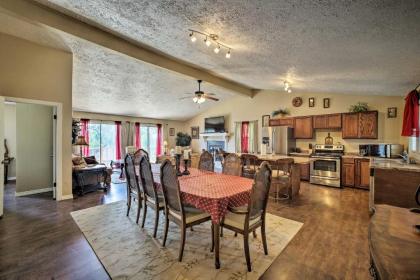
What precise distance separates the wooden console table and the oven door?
4626 millimetres

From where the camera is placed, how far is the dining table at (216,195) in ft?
6.66

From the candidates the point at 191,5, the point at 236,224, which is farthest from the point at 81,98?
the point at 236,224

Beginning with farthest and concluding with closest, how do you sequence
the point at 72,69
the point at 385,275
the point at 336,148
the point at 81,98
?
the point at 81,98, the point at 336,148, the point at 72,69, the point at 385,275

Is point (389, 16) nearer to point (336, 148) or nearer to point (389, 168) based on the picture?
point (389, 168)

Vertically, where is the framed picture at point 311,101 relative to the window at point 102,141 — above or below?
above

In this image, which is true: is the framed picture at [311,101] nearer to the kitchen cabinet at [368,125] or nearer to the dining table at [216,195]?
the kitchen cabinet at [368,125]

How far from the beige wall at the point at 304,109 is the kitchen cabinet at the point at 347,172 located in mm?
616

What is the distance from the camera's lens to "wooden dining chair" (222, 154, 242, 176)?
327cm

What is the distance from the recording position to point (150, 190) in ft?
9.42

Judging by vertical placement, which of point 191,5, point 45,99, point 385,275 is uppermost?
point 191,5


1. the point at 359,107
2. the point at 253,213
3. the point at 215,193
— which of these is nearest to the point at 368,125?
the point at 359,107

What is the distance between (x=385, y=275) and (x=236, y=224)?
4.93 feet

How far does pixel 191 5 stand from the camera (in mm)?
2186

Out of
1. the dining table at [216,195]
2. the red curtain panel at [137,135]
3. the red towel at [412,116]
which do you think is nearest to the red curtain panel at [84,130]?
the red curtain panel at [137,135]
